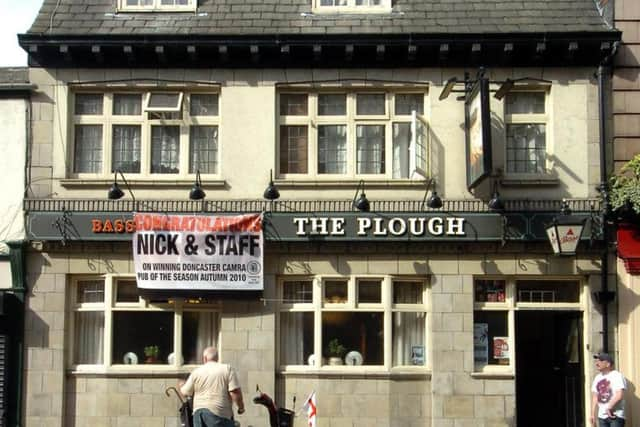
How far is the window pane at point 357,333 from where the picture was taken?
53.9 ft

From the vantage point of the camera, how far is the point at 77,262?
16.3 m

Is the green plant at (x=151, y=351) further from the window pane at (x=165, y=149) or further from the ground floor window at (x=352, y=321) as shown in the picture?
the window pane at (x=165, y=149)

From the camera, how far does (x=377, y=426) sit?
16.0m

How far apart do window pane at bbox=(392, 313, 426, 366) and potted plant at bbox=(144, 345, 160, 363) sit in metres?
4.11

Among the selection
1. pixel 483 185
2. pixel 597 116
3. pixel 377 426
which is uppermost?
pixel 597 116

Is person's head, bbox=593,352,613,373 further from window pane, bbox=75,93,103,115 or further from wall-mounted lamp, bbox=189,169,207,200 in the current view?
window pane, bbox=75,93,103,115

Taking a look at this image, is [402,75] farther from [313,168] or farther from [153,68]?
[153,68]

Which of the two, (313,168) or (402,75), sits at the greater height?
(402,75)

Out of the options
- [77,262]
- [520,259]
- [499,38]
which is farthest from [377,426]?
[499,38]

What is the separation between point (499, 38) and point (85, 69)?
7182 mm

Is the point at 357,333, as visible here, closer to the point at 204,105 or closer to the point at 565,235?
the point at 565,235

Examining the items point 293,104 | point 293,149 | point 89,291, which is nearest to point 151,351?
point 89,291

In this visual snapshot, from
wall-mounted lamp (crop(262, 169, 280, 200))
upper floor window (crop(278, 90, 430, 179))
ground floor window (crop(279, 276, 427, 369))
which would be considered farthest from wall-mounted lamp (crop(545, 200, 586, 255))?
wall-mounted lamp (crop(262, 169, 280, 200))

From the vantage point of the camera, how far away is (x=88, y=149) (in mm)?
16734
